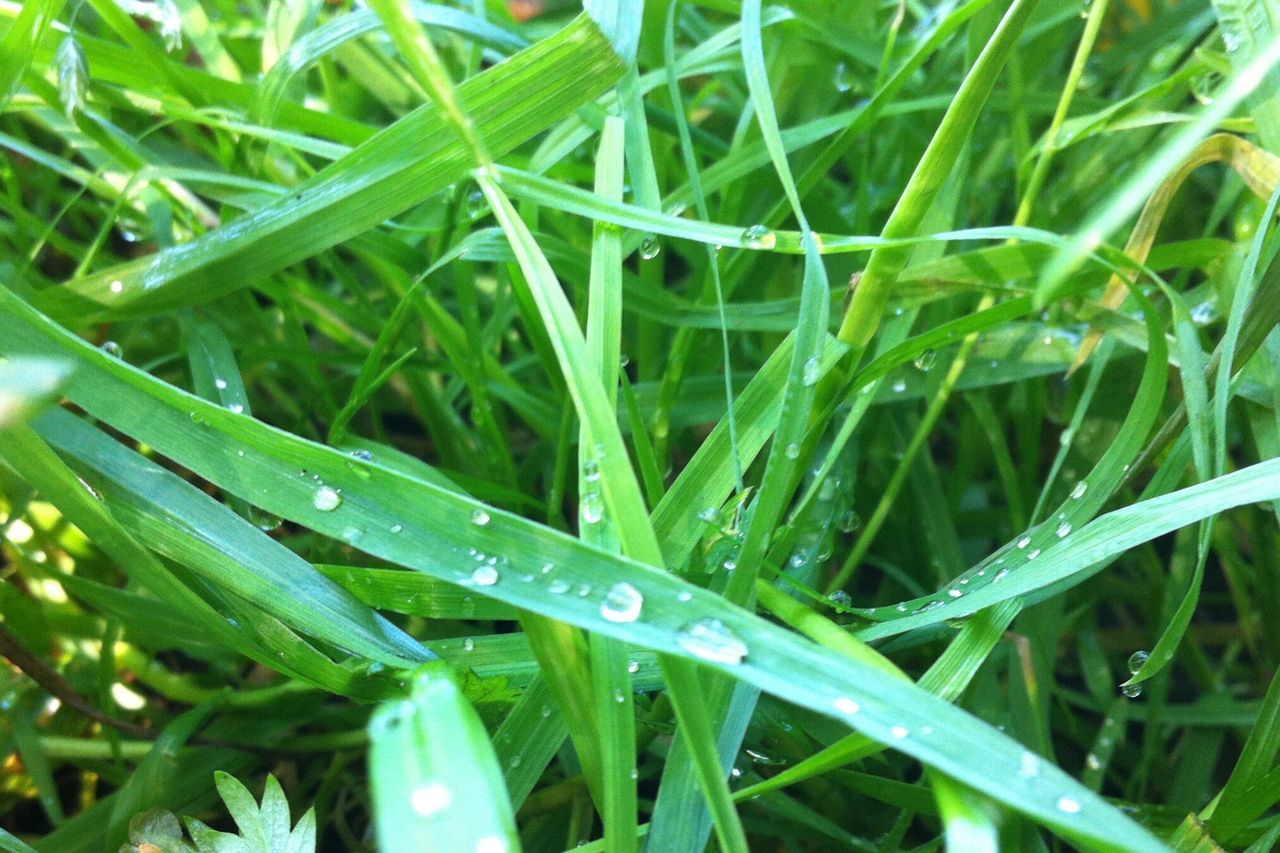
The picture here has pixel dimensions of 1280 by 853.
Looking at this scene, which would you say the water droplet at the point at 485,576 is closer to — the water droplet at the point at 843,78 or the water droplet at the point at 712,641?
the water droplet at the point at 712,641

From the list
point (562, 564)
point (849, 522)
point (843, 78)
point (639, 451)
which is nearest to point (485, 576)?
point (562, 564)

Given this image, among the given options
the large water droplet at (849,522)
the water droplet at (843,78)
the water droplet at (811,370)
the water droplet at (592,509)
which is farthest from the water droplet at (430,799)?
the water droplet at (843,78)

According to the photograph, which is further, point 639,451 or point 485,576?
point 639,451

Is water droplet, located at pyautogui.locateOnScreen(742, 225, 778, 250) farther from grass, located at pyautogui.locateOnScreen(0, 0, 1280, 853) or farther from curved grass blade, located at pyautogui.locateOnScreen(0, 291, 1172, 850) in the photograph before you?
curved grass blade, located at pyautogui.locateOnScreen(0, 291, 1172, 850)

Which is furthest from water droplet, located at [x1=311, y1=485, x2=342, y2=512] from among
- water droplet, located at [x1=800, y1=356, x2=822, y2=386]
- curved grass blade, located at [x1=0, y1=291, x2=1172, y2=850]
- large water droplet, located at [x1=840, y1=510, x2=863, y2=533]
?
large water droplet, located at [x1=840, y1=510, x2=863, y2=533]

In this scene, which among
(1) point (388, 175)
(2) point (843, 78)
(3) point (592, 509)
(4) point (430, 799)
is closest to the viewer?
(4) point (430, 799)

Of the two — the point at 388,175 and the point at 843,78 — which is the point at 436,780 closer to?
the point at 388,175

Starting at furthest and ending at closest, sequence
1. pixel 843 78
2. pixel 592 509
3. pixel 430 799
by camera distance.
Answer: pixel 843 78 < pixel 592 509 < pixel 430 799
